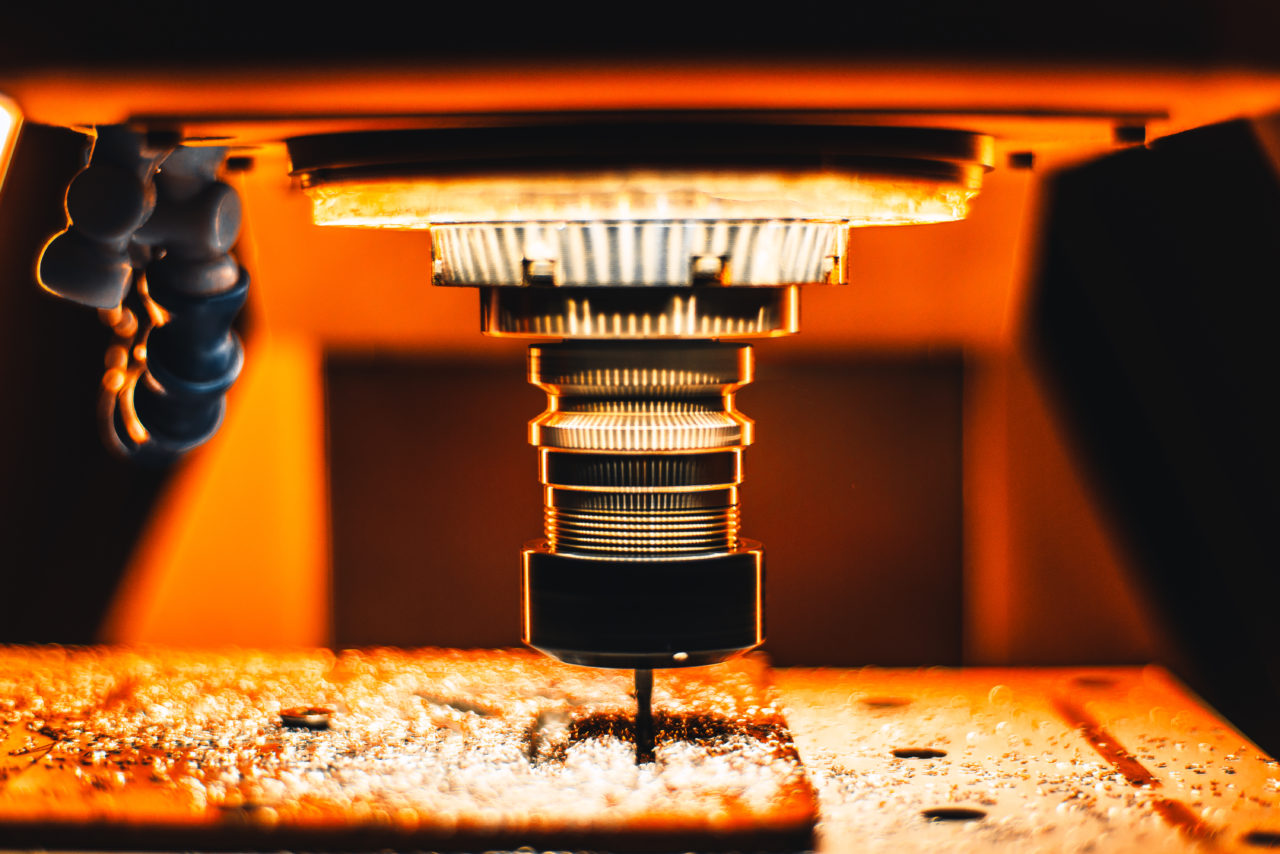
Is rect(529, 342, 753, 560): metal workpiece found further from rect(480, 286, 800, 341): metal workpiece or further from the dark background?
the dark background

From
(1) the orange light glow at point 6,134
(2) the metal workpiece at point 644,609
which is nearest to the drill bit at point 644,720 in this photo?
(2) the metal workpiece at point 644,609

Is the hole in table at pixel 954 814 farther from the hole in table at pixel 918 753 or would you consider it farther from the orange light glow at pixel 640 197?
the orange light glow at pixel 640 197

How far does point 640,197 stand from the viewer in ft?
1.44

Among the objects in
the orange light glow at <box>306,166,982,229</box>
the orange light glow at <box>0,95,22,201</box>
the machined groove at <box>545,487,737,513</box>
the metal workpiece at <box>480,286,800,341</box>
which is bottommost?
the machined groove at <box>545,487,737,513</box>

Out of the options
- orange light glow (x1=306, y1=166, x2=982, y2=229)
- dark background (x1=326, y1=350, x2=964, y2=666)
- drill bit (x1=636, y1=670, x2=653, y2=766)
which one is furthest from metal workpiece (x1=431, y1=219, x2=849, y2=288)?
dark background (x1=326, y1=350, x2=964, y2=666)

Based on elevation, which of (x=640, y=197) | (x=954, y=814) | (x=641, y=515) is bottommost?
(x=954, y=814)

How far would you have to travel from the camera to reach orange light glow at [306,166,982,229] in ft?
1.43

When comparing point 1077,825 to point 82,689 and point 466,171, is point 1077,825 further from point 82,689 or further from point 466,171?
point 82,689

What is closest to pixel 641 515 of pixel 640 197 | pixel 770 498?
pixel 640 197

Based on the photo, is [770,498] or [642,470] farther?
[770,498]

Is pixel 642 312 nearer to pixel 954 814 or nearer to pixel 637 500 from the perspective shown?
pixel 637 500

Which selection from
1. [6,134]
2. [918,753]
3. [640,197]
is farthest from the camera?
[6,134]

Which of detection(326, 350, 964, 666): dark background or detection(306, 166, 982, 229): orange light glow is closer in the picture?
detection(306, 166, 982, 229): orange light glow

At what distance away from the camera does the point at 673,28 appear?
34 cm
